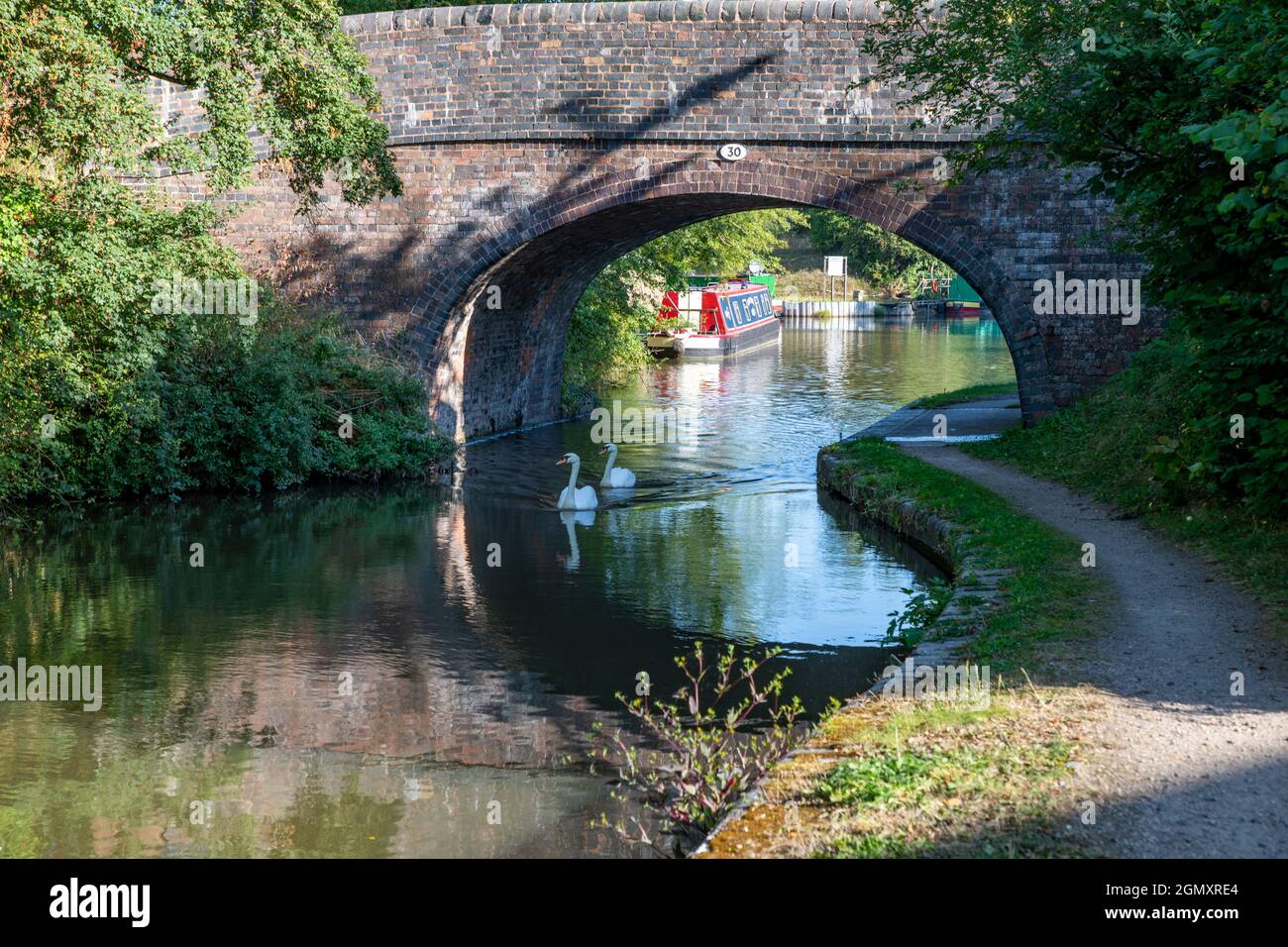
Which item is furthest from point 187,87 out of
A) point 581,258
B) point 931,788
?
point 931,788

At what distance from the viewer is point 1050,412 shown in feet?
49.4

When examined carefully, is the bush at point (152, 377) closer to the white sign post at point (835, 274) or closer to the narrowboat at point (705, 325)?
the narrowboat at point (705, 325)

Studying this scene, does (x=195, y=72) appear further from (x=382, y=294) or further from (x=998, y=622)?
(x=998, y=622)

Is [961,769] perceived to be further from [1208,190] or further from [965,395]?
[965,395]

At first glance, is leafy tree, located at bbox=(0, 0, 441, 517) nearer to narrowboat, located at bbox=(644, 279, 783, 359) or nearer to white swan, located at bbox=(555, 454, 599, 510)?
white swan, located at bbox=(555, 454, 599, 510)

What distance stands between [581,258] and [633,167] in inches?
138

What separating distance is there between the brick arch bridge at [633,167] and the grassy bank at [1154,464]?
1.30m

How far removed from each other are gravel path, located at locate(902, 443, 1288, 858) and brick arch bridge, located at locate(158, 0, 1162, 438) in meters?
6.75

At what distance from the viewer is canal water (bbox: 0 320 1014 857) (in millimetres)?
6105

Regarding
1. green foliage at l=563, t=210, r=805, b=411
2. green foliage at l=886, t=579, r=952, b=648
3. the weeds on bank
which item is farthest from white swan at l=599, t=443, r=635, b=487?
the weeds on bank

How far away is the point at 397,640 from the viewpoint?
9.13 meters

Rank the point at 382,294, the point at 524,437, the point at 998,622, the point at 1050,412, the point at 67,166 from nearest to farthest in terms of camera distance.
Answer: the point at 998,622 → the point at 67,166 → the point at 1050,412 → the point at 382,294 → the point at 524,437

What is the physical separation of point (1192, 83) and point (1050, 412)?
7.06 metres
